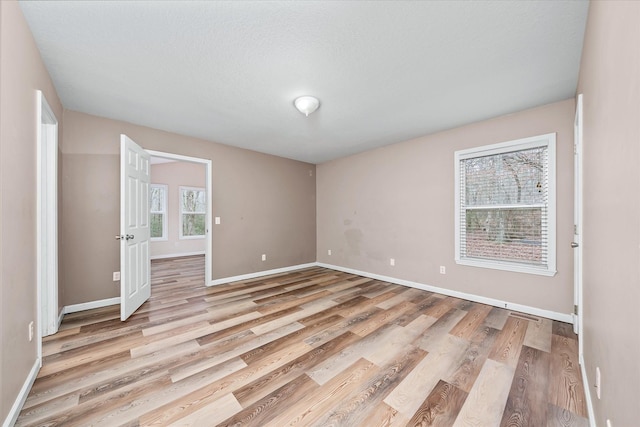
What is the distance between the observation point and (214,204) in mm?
4234

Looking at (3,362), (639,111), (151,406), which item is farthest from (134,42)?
(639,111)

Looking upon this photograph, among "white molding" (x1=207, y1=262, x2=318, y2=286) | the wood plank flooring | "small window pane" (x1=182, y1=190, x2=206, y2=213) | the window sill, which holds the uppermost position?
"small window pane" (x1=182, y1=190, x2=206, y2=213)

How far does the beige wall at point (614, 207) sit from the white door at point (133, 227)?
11.9 feet

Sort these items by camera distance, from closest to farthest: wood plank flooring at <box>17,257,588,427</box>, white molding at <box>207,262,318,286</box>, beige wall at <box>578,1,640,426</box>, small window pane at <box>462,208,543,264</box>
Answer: beige wall at <box>578,1,640,426</box>
wood plank flooring at <box>17,257,588,427</box>
small window pane at <box>462,208,543,264</box>
white molding at <box>207,262,318,286</box>

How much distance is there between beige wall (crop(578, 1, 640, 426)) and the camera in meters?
0.77

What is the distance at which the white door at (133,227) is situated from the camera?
2701 mm

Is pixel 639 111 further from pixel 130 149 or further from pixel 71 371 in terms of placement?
pixel 130 149

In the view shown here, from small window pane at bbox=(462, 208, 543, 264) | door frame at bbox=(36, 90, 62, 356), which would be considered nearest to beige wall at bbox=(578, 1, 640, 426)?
small window pane at bbox=(462, 208, 543, 264)

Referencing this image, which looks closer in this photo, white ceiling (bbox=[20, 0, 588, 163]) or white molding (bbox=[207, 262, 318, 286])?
white ceiling (bbox=[20, 0, 588, 163])

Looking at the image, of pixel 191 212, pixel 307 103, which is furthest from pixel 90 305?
pixel 191 212

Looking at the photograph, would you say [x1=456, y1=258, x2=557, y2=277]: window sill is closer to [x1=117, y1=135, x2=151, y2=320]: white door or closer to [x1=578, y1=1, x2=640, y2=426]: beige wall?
[x1=578, y1=1, x2=640, y2=426]: beige wall

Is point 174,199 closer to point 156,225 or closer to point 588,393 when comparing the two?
point 156,225

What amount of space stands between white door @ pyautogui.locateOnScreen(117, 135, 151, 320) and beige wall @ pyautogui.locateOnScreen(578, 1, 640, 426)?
362 cm

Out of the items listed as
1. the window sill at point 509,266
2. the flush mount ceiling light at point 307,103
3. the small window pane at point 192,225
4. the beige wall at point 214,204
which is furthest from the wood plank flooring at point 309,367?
the small window pane at point 192,225
